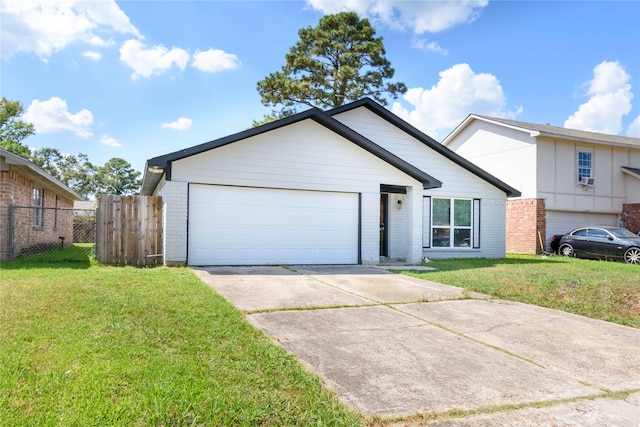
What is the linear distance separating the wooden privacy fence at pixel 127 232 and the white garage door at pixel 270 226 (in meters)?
1.15

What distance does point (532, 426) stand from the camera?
2.58 m

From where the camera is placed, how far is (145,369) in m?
3.18

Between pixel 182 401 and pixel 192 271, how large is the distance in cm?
703

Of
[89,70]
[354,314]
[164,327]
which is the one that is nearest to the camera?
[164,327]

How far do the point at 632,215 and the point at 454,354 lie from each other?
72.4 feet

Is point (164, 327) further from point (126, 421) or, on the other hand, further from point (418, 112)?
point (418, 112)

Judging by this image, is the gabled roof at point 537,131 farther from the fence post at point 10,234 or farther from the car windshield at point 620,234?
the fence post at point 10,234

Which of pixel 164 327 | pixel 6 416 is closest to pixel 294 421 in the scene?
pixel 6 416

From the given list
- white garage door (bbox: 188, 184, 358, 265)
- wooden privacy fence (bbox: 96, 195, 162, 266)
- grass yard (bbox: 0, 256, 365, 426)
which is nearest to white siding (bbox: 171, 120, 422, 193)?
white garage door (bbox: 188, 184, 358, 265)

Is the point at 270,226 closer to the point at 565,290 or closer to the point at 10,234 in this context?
the point at 10,234

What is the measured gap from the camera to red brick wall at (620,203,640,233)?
20.1 metres

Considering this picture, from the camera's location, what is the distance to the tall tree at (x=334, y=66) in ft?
83.9

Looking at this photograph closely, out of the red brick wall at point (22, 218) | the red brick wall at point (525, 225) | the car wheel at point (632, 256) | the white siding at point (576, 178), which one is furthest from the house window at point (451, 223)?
the red brick wall at point (22, 218)

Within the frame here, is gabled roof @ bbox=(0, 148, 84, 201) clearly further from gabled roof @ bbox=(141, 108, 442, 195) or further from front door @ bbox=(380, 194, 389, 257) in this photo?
front door @ bbox=(380, 194, 389, 257)
